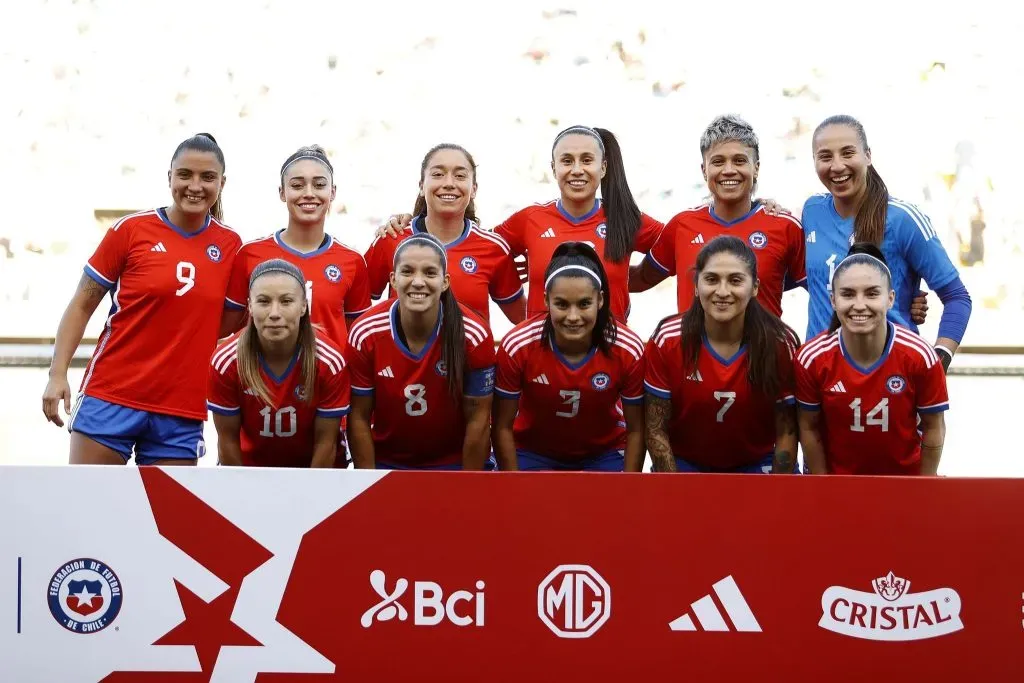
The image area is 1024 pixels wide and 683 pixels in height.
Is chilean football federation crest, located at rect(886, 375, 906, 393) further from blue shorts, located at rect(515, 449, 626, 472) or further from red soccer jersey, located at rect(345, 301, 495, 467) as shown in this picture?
red soccer jersey, located at rect(345, 301, 495, 467)

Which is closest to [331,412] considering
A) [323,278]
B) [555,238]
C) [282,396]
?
[282,396]

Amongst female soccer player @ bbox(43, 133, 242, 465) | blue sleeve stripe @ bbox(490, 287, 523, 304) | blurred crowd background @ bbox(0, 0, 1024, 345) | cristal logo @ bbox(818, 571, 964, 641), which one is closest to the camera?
cristal logo @ bbox(818, 571, 964, 641)

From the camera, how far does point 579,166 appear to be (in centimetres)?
331

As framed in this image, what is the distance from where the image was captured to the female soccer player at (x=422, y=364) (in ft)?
9.39

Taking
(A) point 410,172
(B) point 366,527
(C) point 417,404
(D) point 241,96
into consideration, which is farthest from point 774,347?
Result: (D) point 241,96

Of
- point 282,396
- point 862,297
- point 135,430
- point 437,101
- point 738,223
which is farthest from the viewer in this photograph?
point 437,101

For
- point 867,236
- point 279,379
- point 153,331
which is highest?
point 867,236

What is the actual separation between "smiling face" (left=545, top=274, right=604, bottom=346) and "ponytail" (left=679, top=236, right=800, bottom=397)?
250 millimetres

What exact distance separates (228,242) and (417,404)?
769 mm

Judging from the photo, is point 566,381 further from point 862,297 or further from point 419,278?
point 862,297

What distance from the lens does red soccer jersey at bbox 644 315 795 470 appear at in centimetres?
284

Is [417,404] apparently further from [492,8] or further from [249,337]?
[492,8]

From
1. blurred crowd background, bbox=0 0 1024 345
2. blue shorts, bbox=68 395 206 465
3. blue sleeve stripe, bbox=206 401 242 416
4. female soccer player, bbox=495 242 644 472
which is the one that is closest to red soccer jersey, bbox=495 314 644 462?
female soccer player, bbox=495 242 644 472

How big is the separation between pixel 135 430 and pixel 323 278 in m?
0.66
